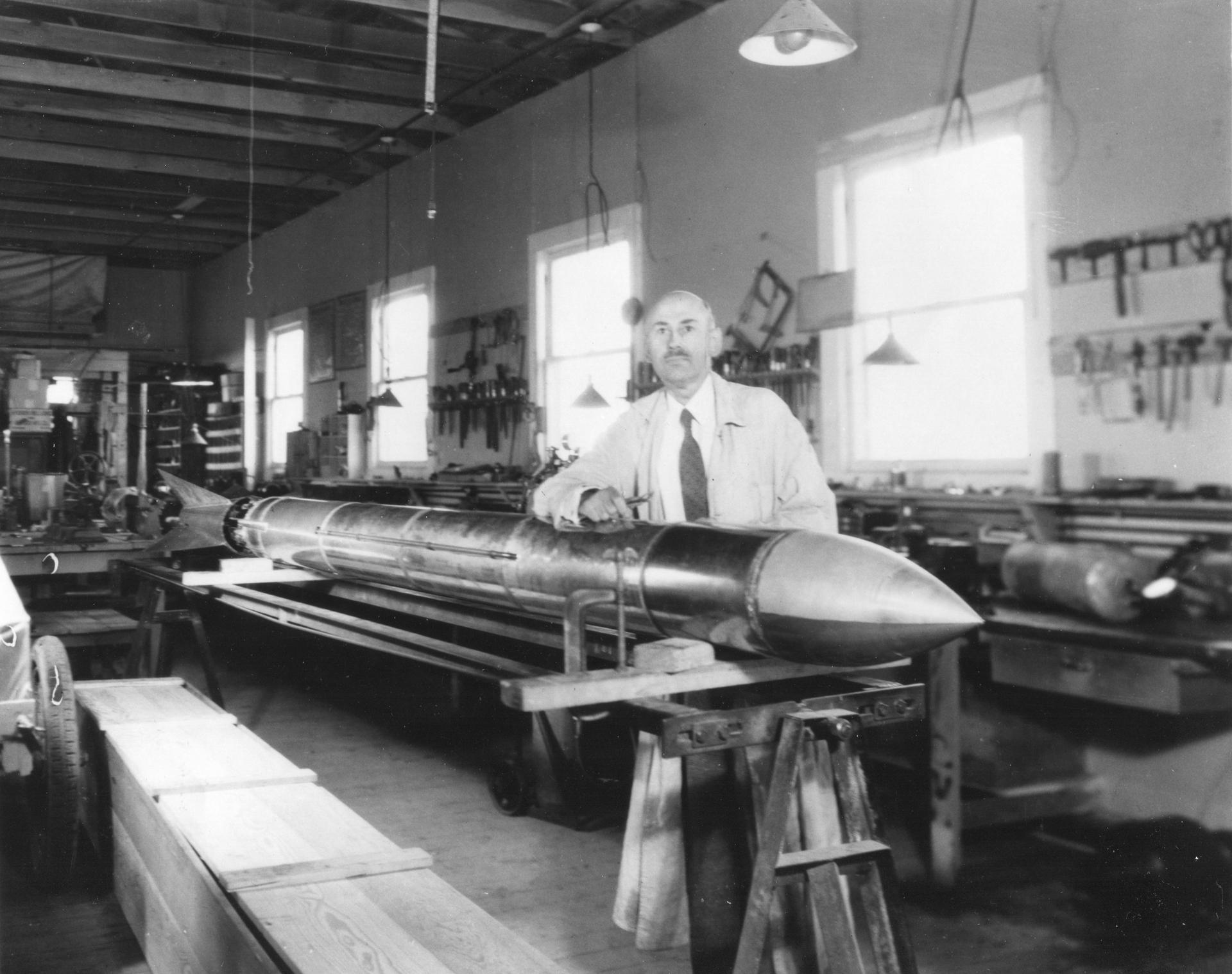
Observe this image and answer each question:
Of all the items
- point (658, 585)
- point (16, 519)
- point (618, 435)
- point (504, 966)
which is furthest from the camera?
point (16, 519)

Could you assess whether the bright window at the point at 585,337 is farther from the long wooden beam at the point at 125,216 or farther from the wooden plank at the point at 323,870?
the long wooden beam at the point at 125,216

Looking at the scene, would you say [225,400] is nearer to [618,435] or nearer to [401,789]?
[401,789]

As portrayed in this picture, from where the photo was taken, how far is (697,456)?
2705mm

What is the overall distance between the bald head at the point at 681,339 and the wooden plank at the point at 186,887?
4.70ft

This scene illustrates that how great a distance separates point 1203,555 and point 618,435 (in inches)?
74.7

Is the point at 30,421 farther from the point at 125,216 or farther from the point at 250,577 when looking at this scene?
the point at 125,216

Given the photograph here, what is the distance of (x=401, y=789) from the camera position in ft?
14.3

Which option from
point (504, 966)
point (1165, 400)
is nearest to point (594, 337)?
point (1165, 400)

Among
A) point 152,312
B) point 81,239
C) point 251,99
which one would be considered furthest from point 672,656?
point 152,312

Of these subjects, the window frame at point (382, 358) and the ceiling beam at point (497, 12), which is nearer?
the ceiling beam at point (497, 12)

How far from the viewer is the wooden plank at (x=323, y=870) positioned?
6.98 ft

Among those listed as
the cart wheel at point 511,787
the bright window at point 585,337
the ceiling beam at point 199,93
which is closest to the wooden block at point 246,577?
the cart wheel at point 511,787

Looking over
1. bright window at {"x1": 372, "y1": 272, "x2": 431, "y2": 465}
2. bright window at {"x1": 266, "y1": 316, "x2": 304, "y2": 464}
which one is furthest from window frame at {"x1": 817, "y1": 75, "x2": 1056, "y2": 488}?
bright window at {"x1": 266, "y1": 316, "x2": 304, "y2": 464}

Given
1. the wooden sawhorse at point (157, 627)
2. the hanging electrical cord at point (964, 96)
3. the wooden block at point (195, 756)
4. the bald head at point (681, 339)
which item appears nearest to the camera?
the bald head at point (681, 339)
